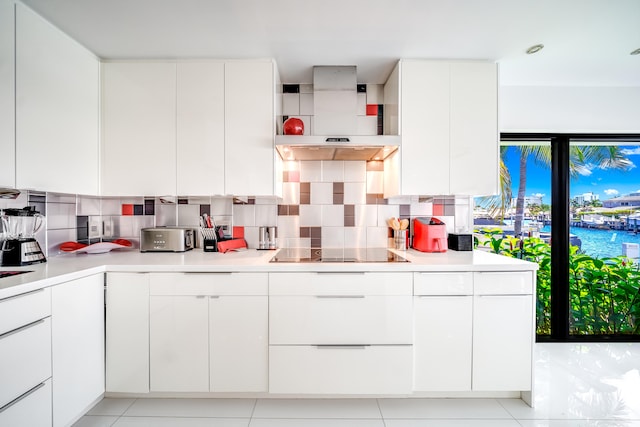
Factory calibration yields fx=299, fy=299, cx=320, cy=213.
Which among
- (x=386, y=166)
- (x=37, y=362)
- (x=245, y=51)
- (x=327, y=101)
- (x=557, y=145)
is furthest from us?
(x=557, y=145)

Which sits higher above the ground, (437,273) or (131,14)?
(131,14)

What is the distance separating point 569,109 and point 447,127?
4.69 feet

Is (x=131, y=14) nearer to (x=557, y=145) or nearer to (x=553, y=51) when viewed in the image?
(x=553, y=51)

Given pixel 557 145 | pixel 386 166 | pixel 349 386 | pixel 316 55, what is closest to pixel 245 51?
pixel 316 55

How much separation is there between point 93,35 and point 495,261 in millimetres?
2910

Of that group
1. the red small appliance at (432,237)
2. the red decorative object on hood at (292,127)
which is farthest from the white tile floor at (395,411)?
the red decorative object on hood at (292,127)

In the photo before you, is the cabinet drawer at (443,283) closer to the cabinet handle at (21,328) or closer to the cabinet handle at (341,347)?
the cabinet handle at (341,347)

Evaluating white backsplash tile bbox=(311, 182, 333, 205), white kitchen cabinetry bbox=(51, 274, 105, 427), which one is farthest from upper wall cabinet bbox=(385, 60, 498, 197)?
white kitchen cabinetry bbox=(51, 274, 105, 427)

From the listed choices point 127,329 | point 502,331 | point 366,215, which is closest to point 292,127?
point 366,215

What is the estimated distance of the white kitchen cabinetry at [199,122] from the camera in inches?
83.6

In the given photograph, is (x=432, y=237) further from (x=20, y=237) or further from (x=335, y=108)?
(x=20, y=237)

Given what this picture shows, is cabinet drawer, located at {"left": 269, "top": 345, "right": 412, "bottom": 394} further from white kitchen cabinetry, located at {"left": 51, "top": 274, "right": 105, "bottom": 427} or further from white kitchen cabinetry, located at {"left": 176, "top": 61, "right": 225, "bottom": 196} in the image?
white kitchen cabinetry, located at {"left": 176, "top": 61, "right": 225, "bottom": 196}

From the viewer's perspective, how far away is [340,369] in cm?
180

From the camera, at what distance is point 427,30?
6.01ft
